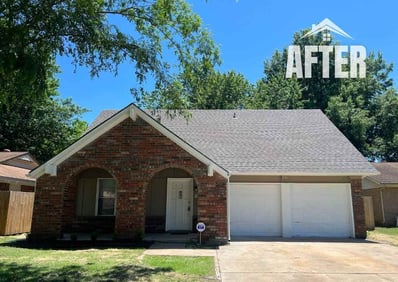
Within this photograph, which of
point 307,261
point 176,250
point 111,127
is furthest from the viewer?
point 111,127

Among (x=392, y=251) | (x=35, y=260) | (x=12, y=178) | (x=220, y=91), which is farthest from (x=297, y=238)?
(x=220, y=91)

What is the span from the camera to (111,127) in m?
12.8

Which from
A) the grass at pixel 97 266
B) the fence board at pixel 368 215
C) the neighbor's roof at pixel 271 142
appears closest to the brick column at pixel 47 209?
the grass at pixel 97 266

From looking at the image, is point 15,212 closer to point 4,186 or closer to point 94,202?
point 94,202

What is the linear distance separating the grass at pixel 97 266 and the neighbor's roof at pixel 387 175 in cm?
1512

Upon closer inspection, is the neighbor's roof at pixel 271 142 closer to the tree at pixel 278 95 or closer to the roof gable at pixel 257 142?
the roof gable at pixel 257 142

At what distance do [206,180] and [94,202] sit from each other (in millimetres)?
5531

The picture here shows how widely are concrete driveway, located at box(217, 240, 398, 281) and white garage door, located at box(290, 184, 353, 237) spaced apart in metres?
1.81

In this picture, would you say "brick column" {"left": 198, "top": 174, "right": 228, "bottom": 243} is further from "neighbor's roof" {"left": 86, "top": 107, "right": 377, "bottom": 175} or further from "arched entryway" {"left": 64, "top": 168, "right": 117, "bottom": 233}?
"arched entryway" {"left": 64, "top": 168, "right": 117, "bottom": 233}

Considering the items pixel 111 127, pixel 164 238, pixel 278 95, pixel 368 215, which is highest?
pixel 278 95

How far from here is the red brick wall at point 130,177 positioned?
40.0 ft

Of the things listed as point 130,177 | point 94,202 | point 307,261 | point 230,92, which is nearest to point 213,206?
point 130,177

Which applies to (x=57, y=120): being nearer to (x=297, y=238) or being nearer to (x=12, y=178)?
(x=12, y=178)

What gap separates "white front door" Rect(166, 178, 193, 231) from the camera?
1500 cm
